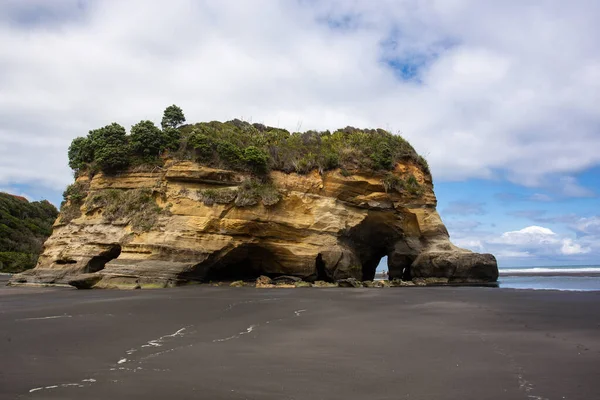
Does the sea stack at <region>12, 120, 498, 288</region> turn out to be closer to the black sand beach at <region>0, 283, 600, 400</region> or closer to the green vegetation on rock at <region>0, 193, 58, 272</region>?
the black sand beach at <region>0, 283, 600, 400</region>

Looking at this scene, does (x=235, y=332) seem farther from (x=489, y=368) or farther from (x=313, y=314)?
(x=489, y=368)

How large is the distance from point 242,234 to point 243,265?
11.9ft

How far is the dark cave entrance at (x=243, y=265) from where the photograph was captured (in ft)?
90.2

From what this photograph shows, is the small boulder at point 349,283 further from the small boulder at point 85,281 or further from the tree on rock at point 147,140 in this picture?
the tree on rock at point 147,140

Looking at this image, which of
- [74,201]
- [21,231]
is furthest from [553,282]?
[21,231]

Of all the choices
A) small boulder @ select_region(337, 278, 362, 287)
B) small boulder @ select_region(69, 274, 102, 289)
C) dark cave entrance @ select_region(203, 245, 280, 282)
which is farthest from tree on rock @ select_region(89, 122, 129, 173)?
small boulder @ select_region(337, 278, 362, 287)

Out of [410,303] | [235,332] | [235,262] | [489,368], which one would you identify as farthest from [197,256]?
[489,368]

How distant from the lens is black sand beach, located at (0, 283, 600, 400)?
18.0ft

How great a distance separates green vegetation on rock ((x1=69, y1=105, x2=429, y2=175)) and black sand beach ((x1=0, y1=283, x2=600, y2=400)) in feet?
53.1

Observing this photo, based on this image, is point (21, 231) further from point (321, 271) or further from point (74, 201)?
point (321, 271)

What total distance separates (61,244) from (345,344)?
2500 centimetres

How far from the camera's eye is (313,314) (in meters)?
12.5

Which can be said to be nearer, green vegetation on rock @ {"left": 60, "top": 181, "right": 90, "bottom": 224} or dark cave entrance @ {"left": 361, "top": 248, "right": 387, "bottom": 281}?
green vegetation on rock @ {"left": 60, "top": 181, "right": 90, "bottom": 224}

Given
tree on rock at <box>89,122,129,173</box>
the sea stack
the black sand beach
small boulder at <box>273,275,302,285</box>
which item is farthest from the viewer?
tree on rock at <box>89,122,129,173</box>
